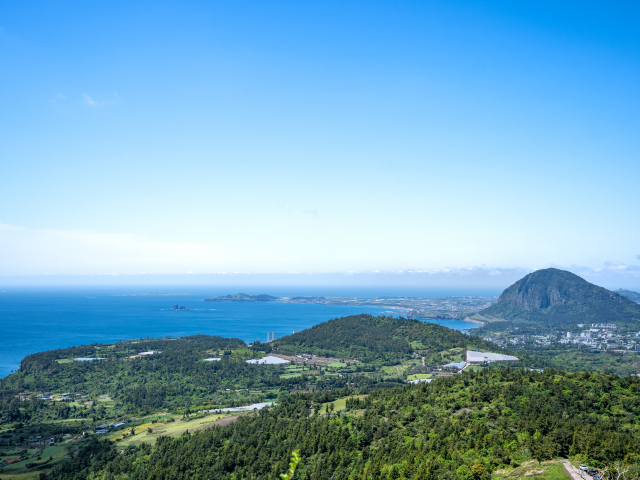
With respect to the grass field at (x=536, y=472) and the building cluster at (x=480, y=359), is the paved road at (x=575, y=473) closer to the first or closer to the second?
the grass field at (x=536, y=472)

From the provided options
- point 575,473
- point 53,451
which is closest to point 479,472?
point 575,473

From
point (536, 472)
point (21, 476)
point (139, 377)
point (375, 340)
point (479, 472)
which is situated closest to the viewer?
point (536, 472)

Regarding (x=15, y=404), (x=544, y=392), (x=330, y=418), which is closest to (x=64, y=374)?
(x=15, y=404)

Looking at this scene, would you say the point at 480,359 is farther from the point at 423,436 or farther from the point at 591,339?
the point at 591,339

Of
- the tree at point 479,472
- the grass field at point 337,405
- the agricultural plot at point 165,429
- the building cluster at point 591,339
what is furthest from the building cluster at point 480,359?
the tree at point 479,472

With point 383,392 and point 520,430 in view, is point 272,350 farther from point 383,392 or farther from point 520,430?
point 520,430

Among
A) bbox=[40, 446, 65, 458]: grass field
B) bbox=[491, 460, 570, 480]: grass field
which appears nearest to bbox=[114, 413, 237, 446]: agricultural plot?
bbox=[40, 446, 65, 458]: grass field

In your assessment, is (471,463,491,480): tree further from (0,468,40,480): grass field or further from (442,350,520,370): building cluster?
(442,350,520,370): building cluster
